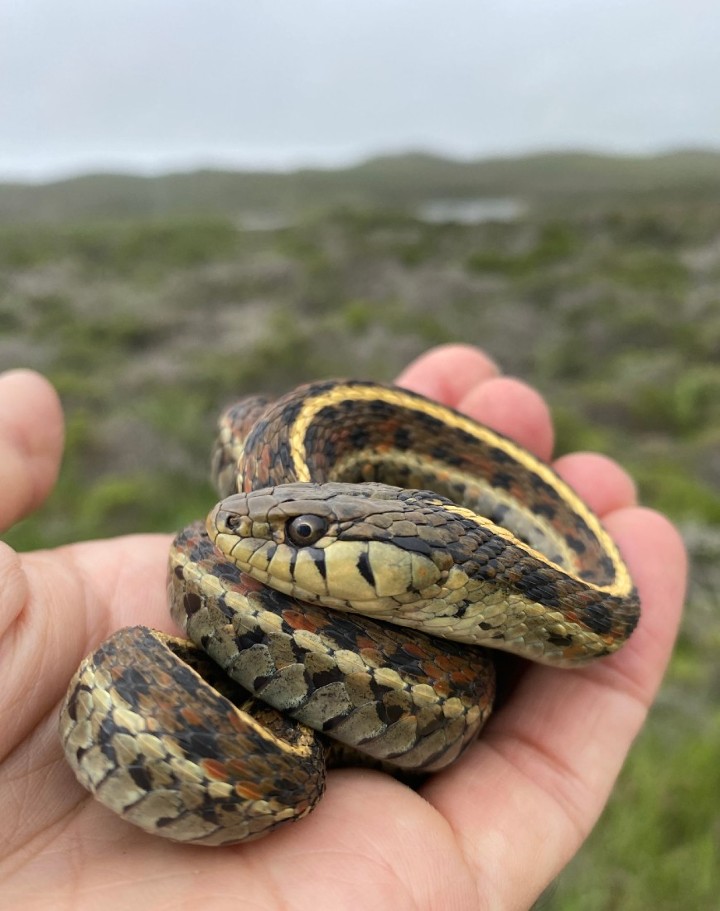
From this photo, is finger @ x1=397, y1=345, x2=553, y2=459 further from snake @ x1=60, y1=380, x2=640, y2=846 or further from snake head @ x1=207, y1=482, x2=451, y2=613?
snake head @ x1=207, y1=482, x2=451, y2=613

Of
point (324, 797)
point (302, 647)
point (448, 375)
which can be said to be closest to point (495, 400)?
point (448, 375)

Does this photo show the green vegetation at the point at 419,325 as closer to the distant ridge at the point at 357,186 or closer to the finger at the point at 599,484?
the distant ridge at the point at 357,186

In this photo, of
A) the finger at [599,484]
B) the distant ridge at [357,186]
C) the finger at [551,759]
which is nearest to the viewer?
the finger at [551,759]

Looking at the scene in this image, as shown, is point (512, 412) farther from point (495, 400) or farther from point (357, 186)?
point (357, 186)

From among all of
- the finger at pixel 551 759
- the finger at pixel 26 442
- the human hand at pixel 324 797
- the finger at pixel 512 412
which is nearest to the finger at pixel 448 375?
the finger at pixel 512 412

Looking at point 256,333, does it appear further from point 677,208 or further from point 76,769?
point 677,208

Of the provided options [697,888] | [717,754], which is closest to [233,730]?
[697,888]

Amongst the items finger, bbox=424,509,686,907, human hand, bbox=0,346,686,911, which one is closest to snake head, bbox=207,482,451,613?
human hand, bbox=0,346,686,911
